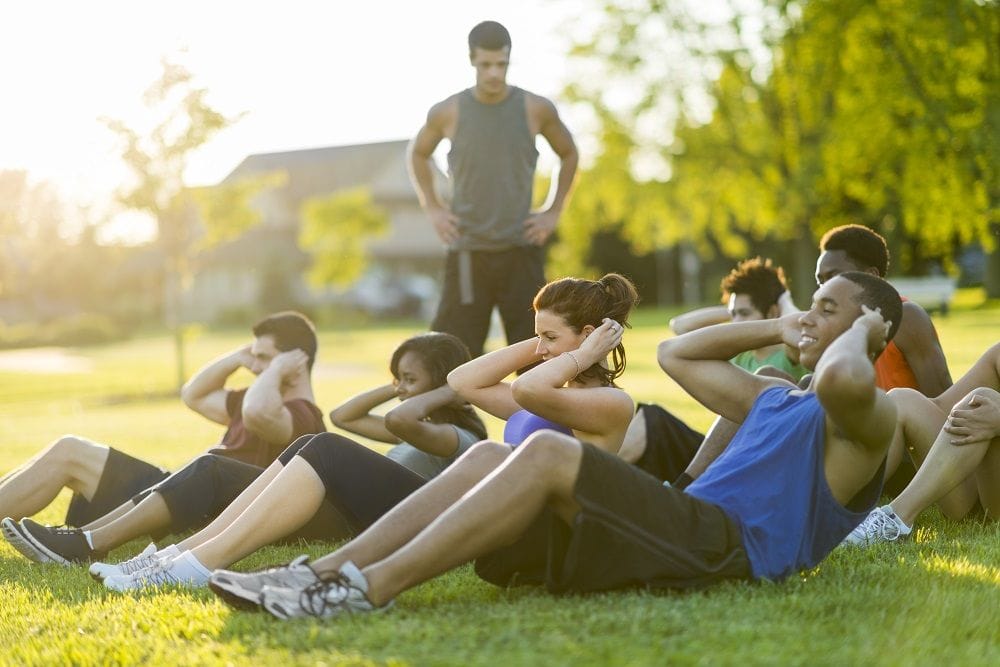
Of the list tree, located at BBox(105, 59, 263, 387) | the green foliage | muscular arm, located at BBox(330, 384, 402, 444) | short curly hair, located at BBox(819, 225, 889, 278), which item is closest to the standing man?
muscular arm, located at BBox(330, 384, 402, 444)

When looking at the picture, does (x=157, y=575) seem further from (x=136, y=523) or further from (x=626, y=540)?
(x=626, y=540)

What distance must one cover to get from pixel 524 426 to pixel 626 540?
0.90m

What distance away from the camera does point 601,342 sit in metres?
4.86

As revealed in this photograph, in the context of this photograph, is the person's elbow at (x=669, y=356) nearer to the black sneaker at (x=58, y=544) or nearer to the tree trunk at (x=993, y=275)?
the black sneaker at (x=58, y=544)

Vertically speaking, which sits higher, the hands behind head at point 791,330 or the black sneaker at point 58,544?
the hands behind head at point 791,330

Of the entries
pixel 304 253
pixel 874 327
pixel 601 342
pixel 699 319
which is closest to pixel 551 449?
pixel 601 342

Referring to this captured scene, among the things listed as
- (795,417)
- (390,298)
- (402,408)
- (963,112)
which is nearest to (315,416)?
(402,408)

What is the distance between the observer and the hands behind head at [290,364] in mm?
6730

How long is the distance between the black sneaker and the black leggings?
4.87 feet

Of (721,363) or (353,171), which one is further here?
(353,171)

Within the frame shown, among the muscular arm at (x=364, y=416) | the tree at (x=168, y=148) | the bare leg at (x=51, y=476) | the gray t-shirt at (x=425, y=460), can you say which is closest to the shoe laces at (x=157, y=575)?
the gray t-shirt at (x=425, y=460)

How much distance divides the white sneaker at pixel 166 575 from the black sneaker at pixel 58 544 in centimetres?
79

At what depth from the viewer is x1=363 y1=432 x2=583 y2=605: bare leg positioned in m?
4.07

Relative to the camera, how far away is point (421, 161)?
8750 mm
